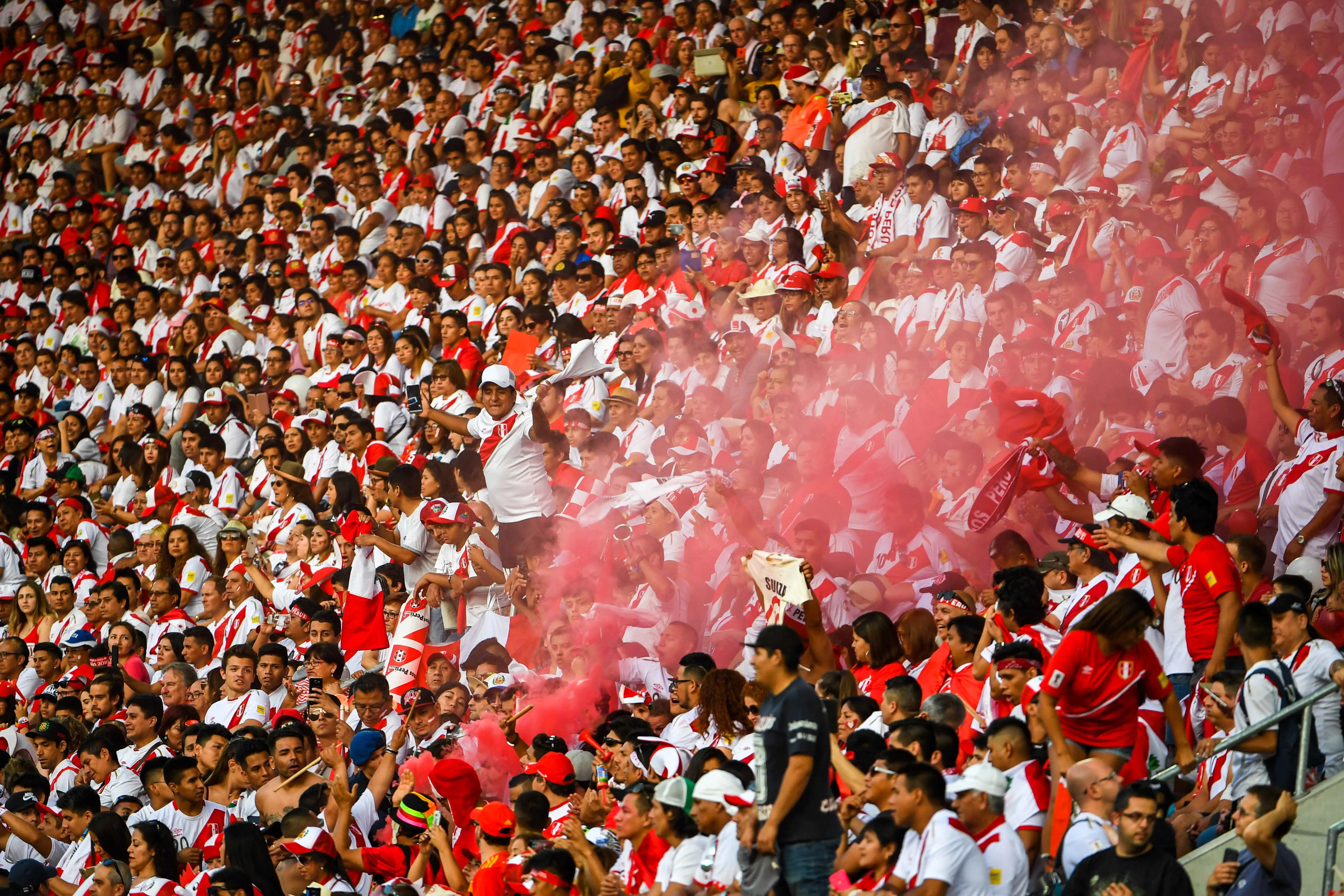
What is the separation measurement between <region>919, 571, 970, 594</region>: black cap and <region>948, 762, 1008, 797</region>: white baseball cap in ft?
7.26

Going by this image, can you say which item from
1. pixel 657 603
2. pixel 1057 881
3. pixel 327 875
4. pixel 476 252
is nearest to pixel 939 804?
pixel 1057 881

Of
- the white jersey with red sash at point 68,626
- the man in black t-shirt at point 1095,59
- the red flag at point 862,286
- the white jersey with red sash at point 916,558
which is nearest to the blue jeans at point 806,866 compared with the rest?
the white jersey with red sash at point 916,558

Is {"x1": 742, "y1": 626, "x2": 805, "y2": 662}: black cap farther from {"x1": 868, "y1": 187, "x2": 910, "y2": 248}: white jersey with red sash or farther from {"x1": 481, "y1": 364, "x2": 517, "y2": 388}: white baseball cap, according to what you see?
{"x1": 868, "y1": 187, "x2": 910, "y2": 248}: white jersey with red sash

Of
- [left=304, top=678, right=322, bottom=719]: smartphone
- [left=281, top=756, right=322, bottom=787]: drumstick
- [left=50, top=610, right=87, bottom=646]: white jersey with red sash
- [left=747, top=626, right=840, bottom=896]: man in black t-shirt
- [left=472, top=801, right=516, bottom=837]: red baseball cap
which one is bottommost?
[left=50, top=610, right=87, bottom=646]: white jersey with red sash

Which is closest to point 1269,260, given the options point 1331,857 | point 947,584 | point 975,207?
point 975,207

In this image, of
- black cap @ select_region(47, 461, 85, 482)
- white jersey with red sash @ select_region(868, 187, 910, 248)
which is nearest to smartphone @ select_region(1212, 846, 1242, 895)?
white jersey with red sash @ select_region(868, 187, 910, 248)

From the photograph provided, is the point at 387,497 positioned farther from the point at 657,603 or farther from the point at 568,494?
the point at 657,603

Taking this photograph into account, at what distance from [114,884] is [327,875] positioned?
993 millimetres

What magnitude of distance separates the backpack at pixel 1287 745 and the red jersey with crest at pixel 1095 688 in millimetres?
468

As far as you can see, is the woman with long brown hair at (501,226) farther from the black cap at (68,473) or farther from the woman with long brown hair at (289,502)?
the black cap at (68,473)

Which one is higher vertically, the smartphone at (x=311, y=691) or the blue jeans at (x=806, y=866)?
the blue jeans at (x=806, y=866)

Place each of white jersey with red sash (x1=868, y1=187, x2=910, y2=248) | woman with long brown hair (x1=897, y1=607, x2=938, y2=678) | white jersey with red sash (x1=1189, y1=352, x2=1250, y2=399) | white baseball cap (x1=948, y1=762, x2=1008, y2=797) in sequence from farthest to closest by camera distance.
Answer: white jersey with red sash (x1=868, y1=187, x2=910, y2=248)
white jersey with red sash (x1=1189, y1=352, x2=1250, y2=399)
woman with long brown hair (x1=897, y1=607, x2=938, y2=678)
white baseball cap (x1=948, y1=762, x2=1008, y2=797)

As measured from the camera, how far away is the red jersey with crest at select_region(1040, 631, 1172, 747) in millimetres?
5934

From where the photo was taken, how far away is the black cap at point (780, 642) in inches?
213
